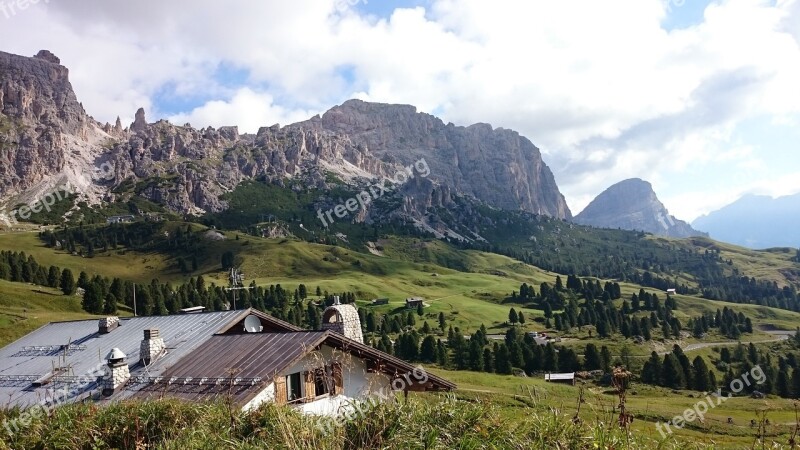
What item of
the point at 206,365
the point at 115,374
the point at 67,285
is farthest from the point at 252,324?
the point at 67,285

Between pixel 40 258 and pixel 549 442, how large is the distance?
234907mm

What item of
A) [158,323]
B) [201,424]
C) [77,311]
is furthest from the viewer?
[77,311]

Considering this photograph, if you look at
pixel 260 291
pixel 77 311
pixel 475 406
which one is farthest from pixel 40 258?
pixel 475 406

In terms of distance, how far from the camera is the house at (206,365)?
2125cm

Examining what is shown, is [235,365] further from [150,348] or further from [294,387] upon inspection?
[150,348]

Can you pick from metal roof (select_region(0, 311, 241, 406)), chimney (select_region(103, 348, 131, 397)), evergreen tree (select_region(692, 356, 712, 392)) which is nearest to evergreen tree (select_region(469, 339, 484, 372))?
evergreen tree (select_region(692, 356, 712, 392))

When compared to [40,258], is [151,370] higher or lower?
lower

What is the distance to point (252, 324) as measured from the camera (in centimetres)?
3228

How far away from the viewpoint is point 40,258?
197750mm

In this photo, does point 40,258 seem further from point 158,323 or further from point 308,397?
point 308,397

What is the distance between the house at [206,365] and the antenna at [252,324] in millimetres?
64

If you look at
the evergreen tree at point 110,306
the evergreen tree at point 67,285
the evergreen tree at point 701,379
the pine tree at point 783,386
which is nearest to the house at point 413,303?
the evergreen tree at point 701,379

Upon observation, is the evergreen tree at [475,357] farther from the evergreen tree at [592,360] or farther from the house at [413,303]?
the house at [413,303]

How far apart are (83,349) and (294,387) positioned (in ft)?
59.5
